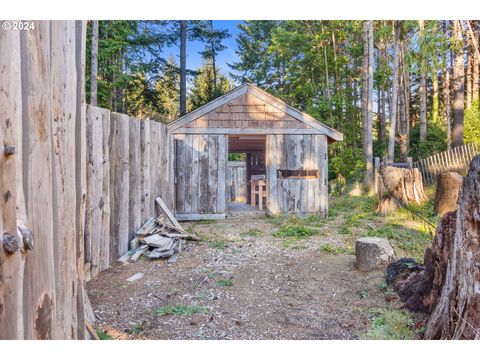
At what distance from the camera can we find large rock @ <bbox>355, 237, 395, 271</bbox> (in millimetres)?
4176

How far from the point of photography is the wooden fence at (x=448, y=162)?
31.5 feet

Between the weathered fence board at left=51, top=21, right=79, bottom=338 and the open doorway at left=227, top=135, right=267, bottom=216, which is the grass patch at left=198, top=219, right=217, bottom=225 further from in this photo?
the weathered fence board at left=51, top=21, right=79, bottom=338

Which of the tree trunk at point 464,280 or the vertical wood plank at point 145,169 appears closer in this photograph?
the tree trunk at point 464,280

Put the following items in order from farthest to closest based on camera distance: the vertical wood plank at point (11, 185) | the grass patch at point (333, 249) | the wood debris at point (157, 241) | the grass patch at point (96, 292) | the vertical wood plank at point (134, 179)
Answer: the grass patch at point (333, 249), the vertical wood plank at point (134, 179), the wood debris at point (157, 241), the grass patch at point (96, 292), the vertical wood plank at point (11, 185)

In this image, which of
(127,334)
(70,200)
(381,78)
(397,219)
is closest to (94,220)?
(127,334)

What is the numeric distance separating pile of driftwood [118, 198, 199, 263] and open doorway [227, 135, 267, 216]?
3.58 m

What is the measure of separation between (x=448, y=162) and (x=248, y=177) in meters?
7.21

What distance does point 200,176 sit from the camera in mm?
8477

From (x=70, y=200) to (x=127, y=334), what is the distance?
1.41 m

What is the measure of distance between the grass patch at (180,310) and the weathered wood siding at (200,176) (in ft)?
17.1

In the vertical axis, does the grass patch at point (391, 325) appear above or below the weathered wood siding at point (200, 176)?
below

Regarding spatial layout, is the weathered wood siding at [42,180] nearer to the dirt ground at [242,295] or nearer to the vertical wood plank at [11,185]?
the vertical wood plank at [11,185]

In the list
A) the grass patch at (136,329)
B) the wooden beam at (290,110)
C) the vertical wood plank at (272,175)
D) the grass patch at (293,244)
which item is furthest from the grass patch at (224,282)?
the wooden beam at (290,110)

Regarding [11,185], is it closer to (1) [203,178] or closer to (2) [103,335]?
(2) [103,335]
